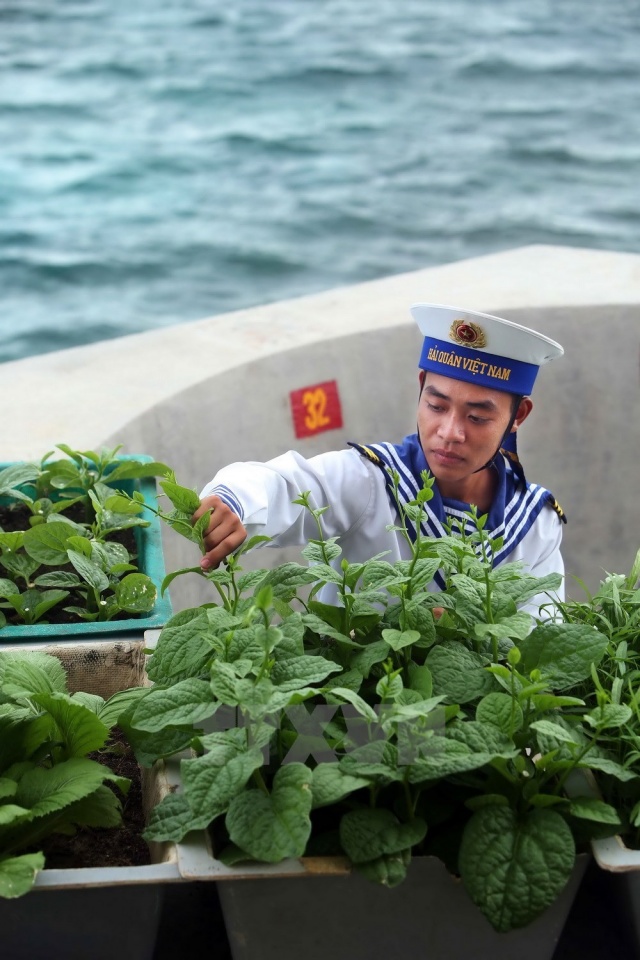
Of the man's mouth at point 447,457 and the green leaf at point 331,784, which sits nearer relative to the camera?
the green leaf at point 331,784

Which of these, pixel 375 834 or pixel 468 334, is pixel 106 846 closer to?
pixel 375 834

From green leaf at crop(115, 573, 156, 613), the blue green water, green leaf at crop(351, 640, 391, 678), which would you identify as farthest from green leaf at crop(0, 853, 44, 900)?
the blue green water

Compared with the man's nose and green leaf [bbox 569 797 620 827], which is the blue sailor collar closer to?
the man's nose

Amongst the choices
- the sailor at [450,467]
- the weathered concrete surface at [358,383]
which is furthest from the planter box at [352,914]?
the weathered concrete surface at [358,383]

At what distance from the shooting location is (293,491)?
1.38 meters

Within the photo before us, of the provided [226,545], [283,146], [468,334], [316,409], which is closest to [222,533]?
[226,545]

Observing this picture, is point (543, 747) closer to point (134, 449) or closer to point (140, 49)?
point (134, 449)

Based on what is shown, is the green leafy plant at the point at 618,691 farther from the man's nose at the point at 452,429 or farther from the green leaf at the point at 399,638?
the man's nose at the point at 452,429

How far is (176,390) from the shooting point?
1.88 meters

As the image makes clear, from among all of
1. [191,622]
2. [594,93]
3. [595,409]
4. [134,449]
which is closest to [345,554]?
[134,449]

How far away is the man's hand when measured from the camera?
1061 mm

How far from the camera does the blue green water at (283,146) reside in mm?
4695

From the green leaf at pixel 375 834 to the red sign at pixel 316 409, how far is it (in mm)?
1378

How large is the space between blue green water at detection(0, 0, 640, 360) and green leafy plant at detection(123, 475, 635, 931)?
334cm
